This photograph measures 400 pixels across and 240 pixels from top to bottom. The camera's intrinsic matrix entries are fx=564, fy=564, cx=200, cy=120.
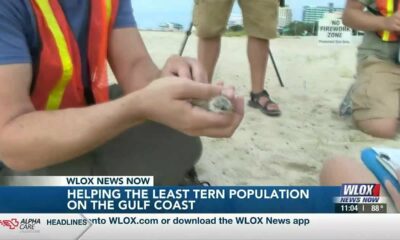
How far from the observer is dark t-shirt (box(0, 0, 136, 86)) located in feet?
2.60

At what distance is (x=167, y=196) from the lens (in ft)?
2.71

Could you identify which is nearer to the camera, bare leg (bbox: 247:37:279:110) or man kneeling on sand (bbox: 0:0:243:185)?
man kneeling on sand (bbox: 0:0:243:185)

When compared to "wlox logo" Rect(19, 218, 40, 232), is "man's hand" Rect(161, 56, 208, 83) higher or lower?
higher

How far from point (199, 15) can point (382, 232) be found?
0.46 meters

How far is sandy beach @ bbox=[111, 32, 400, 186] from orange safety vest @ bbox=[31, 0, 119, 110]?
0.26 feet

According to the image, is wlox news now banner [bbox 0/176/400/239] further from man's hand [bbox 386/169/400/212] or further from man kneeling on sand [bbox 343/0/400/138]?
man kneeling on sand [bbox 343/0/400/138]

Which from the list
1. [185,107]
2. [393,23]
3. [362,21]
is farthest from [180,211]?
[393,23]

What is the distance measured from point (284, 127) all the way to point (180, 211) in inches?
11.2

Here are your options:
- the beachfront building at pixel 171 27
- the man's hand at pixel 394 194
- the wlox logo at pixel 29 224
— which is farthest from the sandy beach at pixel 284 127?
the wlox logo at pixel 29 224

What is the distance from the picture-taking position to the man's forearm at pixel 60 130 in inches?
Answer: 30.9

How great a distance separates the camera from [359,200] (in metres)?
0.84

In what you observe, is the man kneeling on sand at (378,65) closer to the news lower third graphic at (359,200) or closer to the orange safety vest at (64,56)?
the news lower third graphic at (359,200)

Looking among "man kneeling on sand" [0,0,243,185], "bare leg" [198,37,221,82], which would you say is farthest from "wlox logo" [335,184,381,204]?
"bare leg" [198,37,221,82]

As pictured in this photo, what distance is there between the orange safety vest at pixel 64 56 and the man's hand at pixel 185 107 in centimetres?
16
